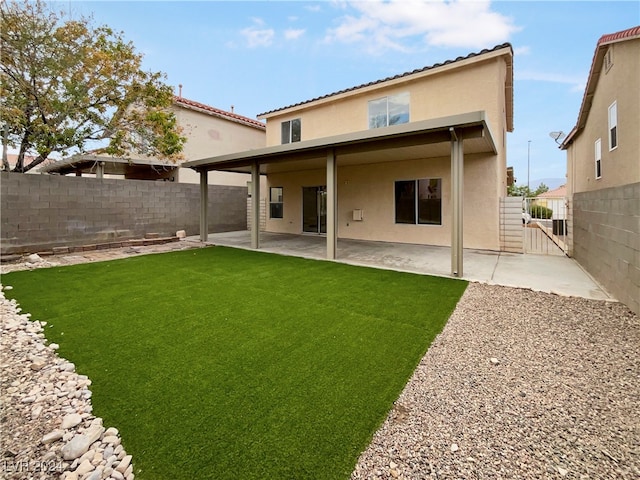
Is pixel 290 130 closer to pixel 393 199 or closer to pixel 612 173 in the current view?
pixel 393 199

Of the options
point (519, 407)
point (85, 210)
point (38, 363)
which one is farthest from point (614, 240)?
point (85, 210)

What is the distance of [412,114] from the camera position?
1046 centimetres

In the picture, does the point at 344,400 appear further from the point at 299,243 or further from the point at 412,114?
the point at 412,114

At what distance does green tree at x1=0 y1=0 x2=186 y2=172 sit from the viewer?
25.2 feet

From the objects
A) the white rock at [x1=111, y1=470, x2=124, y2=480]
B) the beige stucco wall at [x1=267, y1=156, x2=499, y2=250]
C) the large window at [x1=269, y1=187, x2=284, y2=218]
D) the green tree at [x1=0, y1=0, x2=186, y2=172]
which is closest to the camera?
the white rock at [x1=111, y1=470, x2=124, y2=480]

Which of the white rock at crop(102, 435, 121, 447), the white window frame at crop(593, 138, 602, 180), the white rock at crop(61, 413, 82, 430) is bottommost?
the white rock at crop(102, 435, 121, 447)

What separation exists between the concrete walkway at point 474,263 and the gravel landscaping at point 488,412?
1966mm

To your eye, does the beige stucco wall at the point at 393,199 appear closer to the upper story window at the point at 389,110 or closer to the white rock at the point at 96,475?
the upper story window at the point at 389,110

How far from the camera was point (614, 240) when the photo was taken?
4.99 m

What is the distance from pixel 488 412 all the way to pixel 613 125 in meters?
8.06

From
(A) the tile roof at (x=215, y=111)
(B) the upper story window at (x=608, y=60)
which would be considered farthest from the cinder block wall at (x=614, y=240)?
(A) the tile roof at (x=215, y=111)

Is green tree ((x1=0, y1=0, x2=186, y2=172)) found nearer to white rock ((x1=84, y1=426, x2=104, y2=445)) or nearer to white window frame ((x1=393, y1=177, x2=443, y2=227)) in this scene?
white window frame ((x1=393, y1=177, x2=443, y2=227))

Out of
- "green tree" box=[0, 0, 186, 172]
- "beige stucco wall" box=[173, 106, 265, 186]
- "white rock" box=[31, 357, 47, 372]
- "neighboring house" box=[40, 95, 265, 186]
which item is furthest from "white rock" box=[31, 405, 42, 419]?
"beige stucco wall" box=[173, 106, 265, 186]

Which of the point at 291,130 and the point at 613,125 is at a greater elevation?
the point at 291,130
